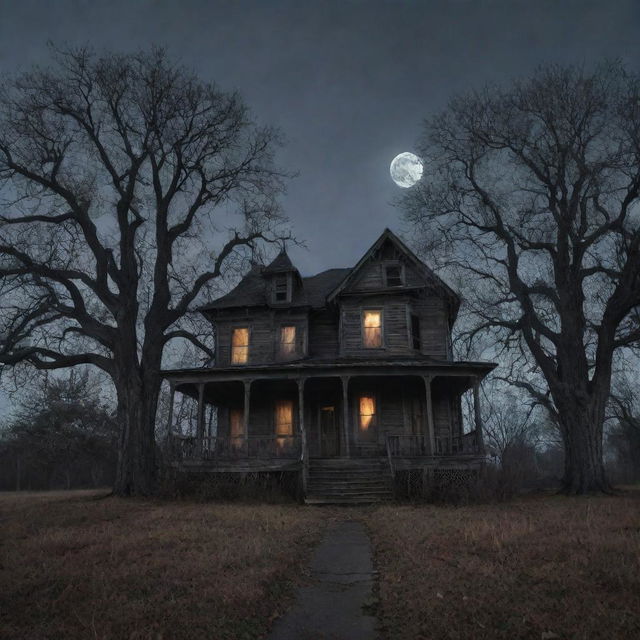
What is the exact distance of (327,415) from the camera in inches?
949

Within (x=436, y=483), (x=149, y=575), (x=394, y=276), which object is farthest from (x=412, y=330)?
(x=149, y=575)

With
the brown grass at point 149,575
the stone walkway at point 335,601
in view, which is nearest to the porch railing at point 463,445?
the brown grass at point 149,575

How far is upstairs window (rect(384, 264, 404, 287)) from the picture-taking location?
79.8 feet

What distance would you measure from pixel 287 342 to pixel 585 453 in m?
13.4

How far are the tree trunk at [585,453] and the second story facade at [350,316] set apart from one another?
19.8 feet

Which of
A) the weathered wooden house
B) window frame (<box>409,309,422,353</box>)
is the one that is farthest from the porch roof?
window frame (<box>409,309,422,353</box>)

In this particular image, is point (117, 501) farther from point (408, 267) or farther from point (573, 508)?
point (408, 267)

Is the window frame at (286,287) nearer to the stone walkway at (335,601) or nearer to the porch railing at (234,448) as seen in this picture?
the porch railing at (234,448)

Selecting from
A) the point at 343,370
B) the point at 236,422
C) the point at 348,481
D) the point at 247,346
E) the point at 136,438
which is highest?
the point at 247,346

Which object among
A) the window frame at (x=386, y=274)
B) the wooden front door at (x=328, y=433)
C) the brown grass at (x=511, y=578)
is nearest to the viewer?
the brown grass at (x=511, y=578)

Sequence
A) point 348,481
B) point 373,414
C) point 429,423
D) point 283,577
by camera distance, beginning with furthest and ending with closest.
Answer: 1. point 373,414
2. point 429,423
3. point 348,481
4. point 283,577

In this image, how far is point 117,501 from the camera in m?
17.2

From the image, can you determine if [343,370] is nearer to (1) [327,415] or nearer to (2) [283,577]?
(1) [327,415]

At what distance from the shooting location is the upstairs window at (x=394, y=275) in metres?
24.3
